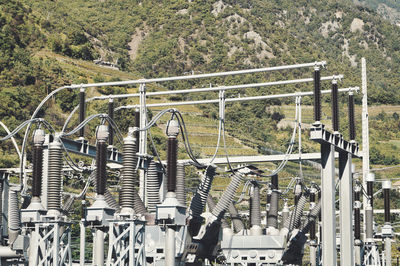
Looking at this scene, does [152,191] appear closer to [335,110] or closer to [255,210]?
[335,110]

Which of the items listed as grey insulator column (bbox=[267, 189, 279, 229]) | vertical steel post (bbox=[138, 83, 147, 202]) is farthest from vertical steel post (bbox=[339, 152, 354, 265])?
vertical steel post (bbox=[138, 83, 147, 202])

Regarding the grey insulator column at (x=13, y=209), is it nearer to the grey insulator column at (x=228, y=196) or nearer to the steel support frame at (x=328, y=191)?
the grey insulator column at (x=228, y=196)

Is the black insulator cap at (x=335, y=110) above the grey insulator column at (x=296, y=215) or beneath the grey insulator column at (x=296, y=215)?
above

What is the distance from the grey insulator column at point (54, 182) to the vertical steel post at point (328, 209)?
7.78m

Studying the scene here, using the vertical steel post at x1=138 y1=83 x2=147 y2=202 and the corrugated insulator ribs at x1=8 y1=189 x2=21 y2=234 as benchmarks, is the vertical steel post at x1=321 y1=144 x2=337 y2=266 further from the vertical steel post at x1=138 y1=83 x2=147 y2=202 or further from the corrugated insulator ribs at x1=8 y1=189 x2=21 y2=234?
the corrugated insulator ribs at x1=8 y1=189 x2=21 y2=234

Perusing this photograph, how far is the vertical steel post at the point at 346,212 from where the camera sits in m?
24.9

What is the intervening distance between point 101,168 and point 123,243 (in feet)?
6.38

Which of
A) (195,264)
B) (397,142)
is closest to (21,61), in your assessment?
(397,142)

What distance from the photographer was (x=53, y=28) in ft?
396

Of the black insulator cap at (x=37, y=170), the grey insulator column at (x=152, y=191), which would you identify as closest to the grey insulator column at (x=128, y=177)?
the black insulator cap at (x=37, y=170)

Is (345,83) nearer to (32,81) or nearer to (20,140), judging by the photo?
(32,81)

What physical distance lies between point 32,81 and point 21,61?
16.1ft

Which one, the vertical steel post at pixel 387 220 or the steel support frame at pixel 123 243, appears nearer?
the steel support frame at pixel 123 243

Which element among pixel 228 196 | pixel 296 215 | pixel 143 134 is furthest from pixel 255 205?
pixel 143 134
